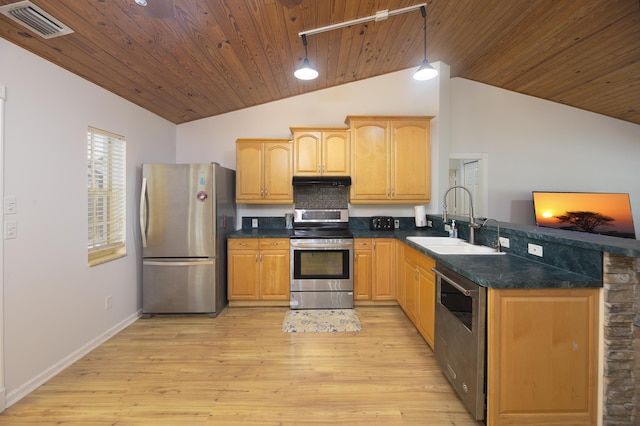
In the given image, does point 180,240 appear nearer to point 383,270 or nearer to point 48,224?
point 48,224

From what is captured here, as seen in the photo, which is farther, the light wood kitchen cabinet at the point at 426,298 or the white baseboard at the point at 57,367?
the light wood kitchen cabinet at the point at 426,298

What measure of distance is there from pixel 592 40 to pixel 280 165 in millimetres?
3568

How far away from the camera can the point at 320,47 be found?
2.88 meters

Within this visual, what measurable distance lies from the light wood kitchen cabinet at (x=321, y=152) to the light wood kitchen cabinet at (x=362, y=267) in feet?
3.03

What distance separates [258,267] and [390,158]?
2.13 meters

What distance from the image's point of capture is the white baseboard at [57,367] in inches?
75.1

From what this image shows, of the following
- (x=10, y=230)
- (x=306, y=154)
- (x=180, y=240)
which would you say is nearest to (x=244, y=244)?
(x=180, y=240)

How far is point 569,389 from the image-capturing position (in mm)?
1530

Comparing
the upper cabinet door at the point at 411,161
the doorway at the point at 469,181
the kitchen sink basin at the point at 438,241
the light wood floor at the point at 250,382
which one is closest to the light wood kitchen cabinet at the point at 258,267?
the light wood floor at the point at 250,382

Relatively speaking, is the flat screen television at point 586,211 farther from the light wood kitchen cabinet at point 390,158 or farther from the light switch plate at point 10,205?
the light switch plate at point 10,205

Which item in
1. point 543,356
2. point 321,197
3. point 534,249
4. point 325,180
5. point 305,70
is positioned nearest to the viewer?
point 543,356

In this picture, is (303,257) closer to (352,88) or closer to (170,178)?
(170,178)

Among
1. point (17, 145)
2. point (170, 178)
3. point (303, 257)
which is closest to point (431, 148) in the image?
point (303, 257)

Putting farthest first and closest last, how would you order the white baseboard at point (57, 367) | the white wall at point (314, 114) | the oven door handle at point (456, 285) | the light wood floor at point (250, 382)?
the white wall at point (314, 114)
the white baseboard at point (57, 367)
the light wood floor at point (250, 382)
the oven door handle at point (456, 285)
